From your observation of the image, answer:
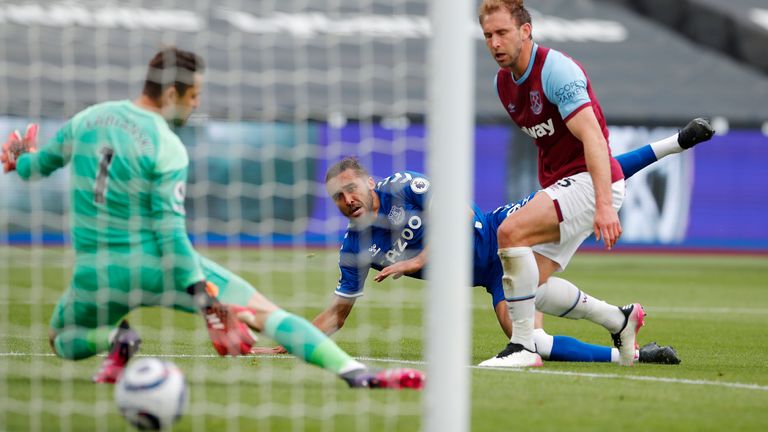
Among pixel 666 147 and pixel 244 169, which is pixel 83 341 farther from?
pixel 244 169

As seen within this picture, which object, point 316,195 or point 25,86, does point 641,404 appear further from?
point 25,86

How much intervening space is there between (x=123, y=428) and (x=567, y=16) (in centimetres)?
2264

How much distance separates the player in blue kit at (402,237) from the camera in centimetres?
680

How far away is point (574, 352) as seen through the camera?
700 centimetres

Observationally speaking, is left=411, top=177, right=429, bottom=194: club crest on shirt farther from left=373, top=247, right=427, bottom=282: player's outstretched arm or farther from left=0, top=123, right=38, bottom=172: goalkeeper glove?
left=0, top=123, right=38, bottom=172: goalkeeper glove

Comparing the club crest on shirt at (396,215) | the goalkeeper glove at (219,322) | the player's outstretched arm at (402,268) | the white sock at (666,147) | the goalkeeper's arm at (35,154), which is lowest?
the goalkeeper glove at (219,322)

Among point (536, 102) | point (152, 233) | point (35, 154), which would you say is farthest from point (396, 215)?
point (35, 154)

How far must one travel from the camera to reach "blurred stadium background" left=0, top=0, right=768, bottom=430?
729 inches

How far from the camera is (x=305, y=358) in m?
5.21

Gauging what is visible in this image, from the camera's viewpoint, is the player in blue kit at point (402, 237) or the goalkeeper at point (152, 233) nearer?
the goalkeeper at point (152, 233)

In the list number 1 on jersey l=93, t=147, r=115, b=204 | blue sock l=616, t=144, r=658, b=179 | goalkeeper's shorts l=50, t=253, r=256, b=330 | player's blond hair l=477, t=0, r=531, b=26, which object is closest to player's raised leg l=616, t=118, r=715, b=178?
blue sock l=616, t=144, r=658, b=179

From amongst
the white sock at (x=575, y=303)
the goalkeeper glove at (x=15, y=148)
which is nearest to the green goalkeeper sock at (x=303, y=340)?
the goalkeeper glove at (x=15, y=148)

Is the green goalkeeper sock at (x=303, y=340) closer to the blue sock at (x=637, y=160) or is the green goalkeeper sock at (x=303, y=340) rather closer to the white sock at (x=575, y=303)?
the white sock at (x=575, y=303)

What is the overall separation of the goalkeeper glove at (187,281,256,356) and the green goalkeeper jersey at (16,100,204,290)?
0.20 feet
